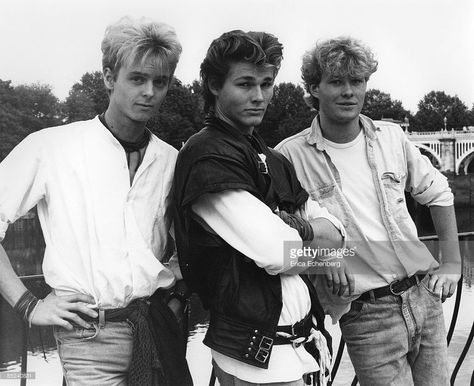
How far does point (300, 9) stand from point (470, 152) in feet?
79.9

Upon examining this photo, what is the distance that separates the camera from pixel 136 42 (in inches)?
61.6

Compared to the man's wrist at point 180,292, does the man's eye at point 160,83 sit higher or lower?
higher

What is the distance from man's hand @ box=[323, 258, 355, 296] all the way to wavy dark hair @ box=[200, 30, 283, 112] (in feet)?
1.91

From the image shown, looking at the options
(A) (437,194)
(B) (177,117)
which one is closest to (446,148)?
(B) (177,117)

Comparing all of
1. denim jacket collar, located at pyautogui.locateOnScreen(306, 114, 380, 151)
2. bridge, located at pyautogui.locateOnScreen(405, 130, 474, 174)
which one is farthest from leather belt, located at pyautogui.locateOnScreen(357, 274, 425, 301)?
bridge, located at pyautogui.locateOnScreen(405, 130, 474, 174)

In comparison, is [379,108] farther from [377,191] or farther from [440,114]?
[377,191]

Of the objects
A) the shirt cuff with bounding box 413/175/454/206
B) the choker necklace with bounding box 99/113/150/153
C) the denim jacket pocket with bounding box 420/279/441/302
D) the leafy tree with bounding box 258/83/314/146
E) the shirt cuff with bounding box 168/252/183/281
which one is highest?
the leafy tree with bounding box 258/83/314/146

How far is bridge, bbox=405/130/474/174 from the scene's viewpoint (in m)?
16.5

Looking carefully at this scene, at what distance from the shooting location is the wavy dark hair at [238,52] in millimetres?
1543

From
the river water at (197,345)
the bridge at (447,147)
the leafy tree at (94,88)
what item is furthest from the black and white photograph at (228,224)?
the bridge at (447,147)

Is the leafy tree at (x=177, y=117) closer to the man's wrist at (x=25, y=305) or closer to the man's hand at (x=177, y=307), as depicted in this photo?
the man's hand at (x=177, y=307)

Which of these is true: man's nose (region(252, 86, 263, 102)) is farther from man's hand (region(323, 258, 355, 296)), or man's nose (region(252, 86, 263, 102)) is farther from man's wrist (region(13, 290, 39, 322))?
man's wrist (region(13, 290, 39, 322))

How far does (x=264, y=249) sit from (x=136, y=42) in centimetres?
65

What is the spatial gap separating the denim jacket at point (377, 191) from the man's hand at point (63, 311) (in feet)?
2.29
